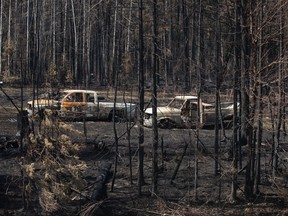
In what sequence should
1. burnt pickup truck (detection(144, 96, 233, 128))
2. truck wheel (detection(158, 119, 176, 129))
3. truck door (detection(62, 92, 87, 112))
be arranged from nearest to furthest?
truck wheel (detection(158, 119, 176, 129)) → burnt pickup truck (detection(144, 96, 233, 128)) → truck door (detection(62, 92, 87, 112))

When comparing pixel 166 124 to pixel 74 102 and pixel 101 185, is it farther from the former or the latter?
pixel 101 185

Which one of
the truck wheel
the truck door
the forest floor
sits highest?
the truck door

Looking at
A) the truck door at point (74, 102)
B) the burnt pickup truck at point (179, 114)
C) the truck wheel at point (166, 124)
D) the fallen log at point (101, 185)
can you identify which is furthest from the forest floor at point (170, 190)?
the truck door at point (74, 102)

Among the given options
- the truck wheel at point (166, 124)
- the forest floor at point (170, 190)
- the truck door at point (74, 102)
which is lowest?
the forest floor at point (170, 190)

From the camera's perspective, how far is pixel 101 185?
1191 centimetres

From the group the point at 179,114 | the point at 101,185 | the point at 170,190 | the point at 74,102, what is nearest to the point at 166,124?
the point at 179,114

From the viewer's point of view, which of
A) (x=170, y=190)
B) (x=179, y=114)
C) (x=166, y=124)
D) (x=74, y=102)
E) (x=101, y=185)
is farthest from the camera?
(x=74, y=102)

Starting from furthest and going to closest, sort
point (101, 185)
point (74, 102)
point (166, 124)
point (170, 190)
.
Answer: point (74, 102)
point (166, 124)
point (170, 190)
point (101, 185)

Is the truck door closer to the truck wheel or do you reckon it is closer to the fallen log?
the truck wheel

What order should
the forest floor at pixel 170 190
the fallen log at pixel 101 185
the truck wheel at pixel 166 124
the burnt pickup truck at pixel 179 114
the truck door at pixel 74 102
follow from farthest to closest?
the truck door at pixel 74 102
the burnt pickup truck at pixel 179 114
the truck wheel at pixel 166 124
the fallen log at pixel 101 185
the forest floor at pixel 170 190

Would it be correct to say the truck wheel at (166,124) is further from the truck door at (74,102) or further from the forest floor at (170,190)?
the truck door at (74,102)

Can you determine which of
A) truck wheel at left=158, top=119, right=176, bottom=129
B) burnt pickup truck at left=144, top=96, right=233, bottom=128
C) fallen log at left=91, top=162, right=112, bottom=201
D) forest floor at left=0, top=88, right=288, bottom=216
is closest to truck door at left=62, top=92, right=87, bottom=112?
burnt pickup truck at left=144, top=96, right=233, bottom=128

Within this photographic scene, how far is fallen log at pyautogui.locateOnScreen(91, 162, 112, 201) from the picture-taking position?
11.3 metres

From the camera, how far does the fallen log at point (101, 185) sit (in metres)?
11.3
